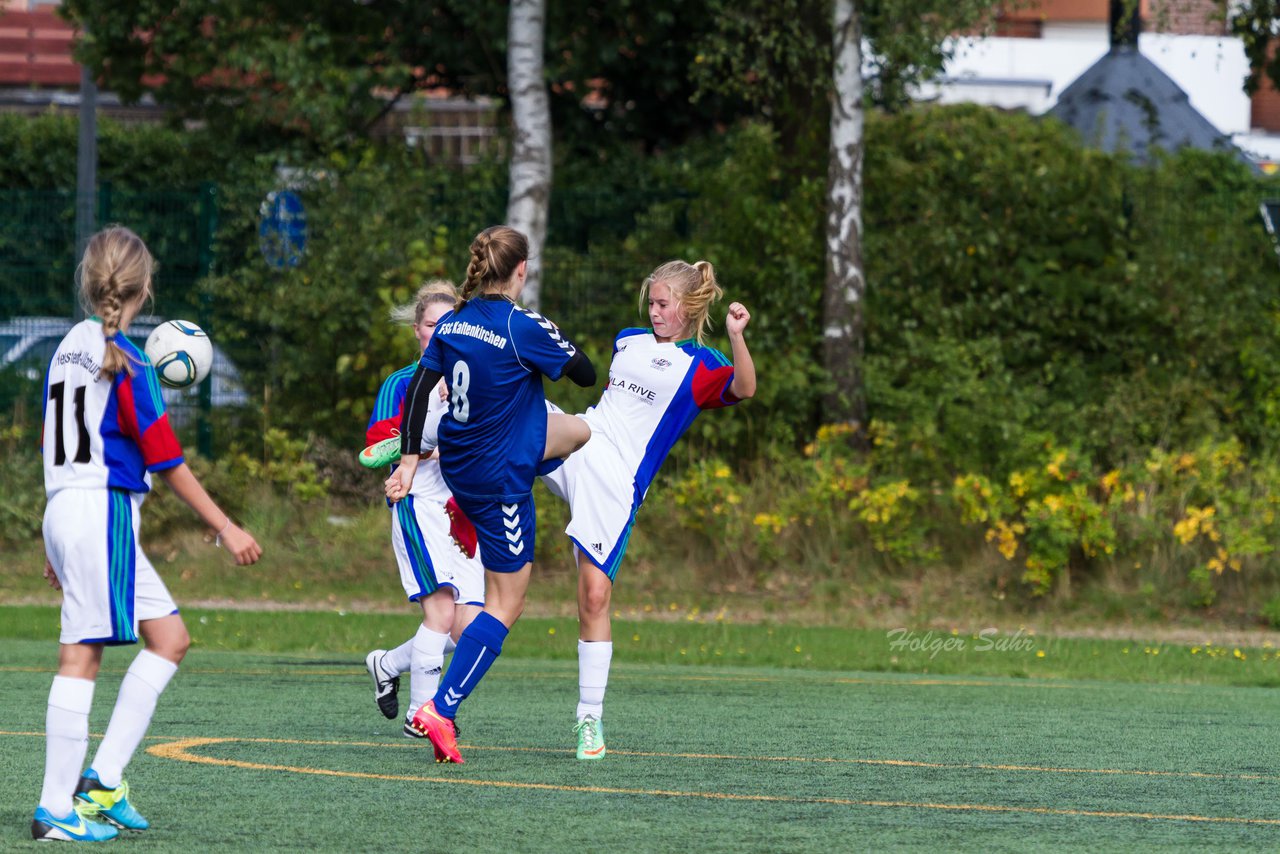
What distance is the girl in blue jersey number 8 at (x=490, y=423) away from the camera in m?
6.73

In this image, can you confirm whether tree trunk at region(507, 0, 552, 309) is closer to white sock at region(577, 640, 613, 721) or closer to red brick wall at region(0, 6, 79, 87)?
white sock at region(577, 640, 613, 721)

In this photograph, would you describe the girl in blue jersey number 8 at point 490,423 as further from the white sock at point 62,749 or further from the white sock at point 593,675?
the white sock at point 62,749

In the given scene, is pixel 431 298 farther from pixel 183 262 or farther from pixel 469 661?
pixel 183 262

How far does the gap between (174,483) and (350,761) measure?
6.29 ft

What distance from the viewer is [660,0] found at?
18.7 meters

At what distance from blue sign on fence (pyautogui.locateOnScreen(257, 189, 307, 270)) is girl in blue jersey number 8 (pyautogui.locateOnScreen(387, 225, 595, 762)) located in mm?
11287

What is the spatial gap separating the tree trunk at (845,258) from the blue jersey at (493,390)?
10.2 metres

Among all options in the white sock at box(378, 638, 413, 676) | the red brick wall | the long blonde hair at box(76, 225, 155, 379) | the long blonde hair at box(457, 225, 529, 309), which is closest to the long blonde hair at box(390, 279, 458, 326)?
the long blonde hair at box(457, 225, 529, 309)

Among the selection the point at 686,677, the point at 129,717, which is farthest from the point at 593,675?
the point at 686,677

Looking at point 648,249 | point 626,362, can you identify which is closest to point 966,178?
point 648,249

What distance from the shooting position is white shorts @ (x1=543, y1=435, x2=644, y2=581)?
7.29 m

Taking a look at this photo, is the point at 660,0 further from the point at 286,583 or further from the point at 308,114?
the point at 286,583

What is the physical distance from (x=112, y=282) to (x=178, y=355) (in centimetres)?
→ 121

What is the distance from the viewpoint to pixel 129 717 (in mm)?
5270
